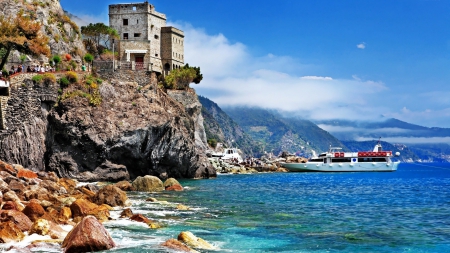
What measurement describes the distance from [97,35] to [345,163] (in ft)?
185

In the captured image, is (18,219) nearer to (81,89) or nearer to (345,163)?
(81,89)

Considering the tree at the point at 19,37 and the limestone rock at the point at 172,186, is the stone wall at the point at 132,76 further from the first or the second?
the limestone rock at the point at 172,186

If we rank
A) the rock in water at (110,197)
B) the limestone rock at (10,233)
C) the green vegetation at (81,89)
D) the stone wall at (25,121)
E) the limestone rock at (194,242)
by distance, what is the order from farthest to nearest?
1. the green vegetation at (81,89)
2. the stone wall at (25,121)
3. the rock in water at (110,197)
4. the limestone rock at (194,242)
5. the limestone rock at (10,233)

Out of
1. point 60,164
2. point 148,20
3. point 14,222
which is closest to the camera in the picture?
point 14,222

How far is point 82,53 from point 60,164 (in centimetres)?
2350

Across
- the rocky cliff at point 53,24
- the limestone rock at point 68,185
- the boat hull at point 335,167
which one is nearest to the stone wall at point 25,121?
→ the rocky cliff at point 53,24

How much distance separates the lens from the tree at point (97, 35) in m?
78.4

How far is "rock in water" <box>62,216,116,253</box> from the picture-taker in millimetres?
17750

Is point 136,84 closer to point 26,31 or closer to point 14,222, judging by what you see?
point 26,31

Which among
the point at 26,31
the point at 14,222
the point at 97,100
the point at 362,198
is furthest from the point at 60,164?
the point at 14,222

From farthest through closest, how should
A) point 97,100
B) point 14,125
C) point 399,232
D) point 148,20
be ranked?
point 148,20 → point 97,100 → point 14,125 → point 399,232

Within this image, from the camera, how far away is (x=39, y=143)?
165 ft

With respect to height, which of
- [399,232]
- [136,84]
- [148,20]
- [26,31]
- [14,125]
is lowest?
[399,232]

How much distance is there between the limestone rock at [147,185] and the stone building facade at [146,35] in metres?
38.4
